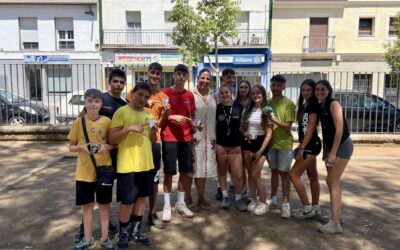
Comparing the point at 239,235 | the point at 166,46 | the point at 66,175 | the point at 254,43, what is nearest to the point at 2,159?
the point at 66,175

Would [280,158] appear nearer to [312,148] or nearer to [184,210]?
[312,148]

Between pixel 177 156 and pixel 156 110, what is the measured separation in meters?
0.66

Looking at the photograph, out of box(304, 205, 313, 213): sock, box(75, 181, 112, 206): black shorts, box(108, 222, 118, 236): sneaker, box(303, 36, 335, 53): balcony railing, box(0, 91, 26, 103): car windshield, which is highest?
box(303, 36, 335, 53): balcony railing

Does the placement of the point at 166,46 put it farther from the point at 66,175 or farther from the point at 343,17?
the point at 66,175

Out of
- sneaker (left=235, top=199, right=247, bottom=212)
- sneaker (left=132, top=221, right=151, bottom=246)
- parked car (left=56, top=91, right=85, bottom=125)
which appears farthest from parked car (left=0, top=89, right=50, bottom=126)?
sneaker (left=132, top=221, right=151, bottom=246)

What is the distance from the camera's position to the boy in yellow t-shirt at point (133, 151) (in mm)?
3728

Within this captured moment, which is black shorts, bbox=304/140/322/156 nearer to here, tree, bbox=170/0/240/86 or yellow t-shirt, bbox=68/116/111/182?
yellow t-shirt, bbox=68/116/111/182

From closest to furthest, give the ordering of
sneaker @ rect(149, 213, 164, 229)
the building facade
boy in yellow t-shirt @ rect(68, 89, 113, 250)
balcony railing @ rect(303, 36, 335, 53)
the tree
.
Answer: boy in yellow t-shirt @ rect(68, 89, 113, 250) < sneaker @ rect(149, 213, 164, 229) < the tree < the building facade < balcony railing @ rect(303, 36, 335, 53)

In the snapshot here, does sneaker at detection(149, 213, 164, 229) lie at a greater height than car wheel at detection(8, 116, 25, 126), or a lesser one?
lesser

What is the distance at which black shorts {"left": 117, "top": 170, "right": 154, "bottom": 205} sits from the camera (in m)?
3.79

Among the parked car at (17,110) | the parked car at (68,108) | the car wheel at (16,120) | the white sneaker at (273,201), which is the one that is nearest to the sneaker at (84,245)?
the white sneaker at (273,201)

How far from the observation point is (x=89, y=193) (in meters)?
3.77

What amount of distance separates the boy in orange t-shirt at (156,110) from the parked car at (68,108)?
22.9ft

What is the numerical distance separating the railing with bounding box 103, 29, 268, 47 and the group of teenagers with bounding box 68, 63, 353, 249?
2113cm
